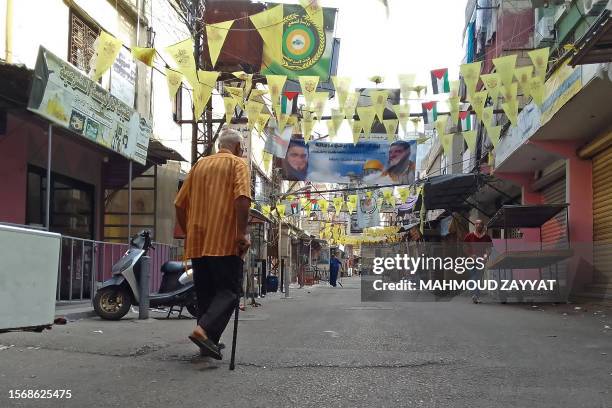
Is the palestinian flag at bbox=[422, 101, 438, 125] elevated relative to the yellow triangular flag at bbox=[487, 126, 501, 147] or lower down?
elevated

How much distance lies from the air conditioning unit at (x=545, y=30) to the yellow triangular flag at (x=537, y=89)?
9.63 feet

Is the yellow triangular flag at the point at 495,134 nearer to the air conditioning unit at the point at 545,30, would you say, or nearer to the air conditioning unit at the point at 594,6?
the air conditioning unit at the point at 545,30

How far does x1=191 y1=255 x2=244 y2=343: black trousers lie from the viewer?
456 cm

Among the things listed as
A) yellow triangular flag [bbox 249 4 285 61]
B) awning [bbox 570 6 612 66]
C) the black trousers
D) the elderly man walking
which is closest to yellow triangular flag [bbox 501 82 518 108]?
awning [bbox 570 6 612 66]

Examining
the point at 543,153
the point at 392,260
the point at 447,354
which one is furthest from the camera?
the point at 392,260

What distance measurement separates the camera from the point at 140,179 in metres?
14.6

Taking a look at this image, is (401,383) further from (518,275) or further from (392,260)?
(392,260)

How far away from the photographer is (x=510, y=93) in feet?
38.9

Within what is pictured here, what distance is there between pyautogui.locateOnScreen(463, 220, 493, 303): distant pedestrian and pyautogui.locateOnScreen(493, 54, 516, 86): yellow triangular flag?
11.1 ft

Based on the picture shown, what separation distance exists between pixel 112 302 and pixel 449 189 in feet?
37.2

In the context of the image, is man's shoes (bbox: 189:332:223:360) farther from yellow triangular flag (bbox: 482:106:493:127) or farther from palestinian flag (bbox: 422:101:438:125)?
palestinian flag (bbox: 422:101:438:125)

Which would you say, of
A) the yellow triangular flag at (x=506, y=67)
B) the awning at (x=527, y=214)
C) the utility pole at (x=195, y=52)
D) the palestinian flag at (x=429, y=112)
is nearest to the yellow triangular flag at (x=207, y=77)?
the utility pole at (x=195, y=52)

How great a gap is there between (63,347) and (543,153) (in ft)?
40.1

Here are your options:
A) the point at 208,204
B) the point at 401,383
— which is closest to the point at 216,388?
the point at 401,383
